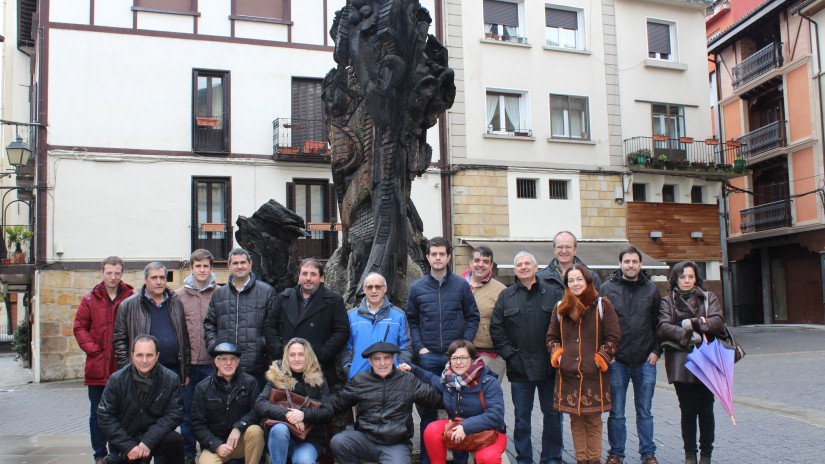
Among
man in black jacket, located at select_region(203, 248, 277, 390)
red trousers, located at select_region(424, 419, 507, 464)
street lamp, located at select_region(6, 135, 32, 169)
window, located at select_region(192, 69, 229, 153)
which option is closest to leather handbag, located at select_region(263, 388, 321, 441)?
man in black jacket, located at select_region(203, 248, 277, 390)

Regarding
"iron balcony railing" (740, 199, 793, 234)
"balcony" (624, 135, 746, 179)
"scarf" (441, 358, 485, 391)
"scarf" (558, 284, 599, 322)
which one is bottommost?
"scarf" (441, 358, 485, 391)

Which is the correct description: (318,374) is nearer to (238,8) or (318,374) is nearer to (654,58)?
(238,8)

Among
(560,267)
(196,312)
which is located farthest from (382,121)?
(196,312)

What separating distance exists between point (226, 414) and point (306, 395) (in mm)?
594

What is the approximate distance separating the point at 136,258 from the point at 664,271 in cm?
1385

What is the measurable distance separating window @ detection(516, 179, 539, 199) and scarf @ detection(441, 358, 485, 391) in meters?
15.9

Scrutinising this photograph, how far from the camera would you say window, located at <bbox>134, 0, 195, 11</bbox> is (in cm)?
1806

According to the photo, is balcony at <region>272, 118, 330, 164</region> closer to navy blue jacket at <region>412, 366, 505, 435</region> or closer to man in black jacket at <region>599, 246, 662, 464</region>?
man in black jacket at <region>599, 246, 662, 464</region>

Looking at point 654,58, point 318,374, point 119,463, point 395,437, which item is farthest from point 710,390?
point 654,58

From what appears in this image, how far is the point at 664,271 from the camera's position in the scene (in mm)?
20766

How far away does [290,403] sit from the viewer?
207 inches

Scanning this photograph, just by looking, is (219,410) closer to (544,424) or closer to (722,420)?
(544,424)

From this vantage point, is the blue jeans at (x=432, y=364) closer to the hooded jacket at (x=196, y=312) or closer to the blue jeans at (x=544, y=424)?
the blue jeans at (x=544, y=424)

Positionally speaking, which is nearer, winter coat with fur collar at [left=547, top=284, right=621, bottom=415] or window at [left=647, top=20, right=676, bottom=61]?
winter coat with fur collar at [left=547, top=284, right=621, bottom=415]
